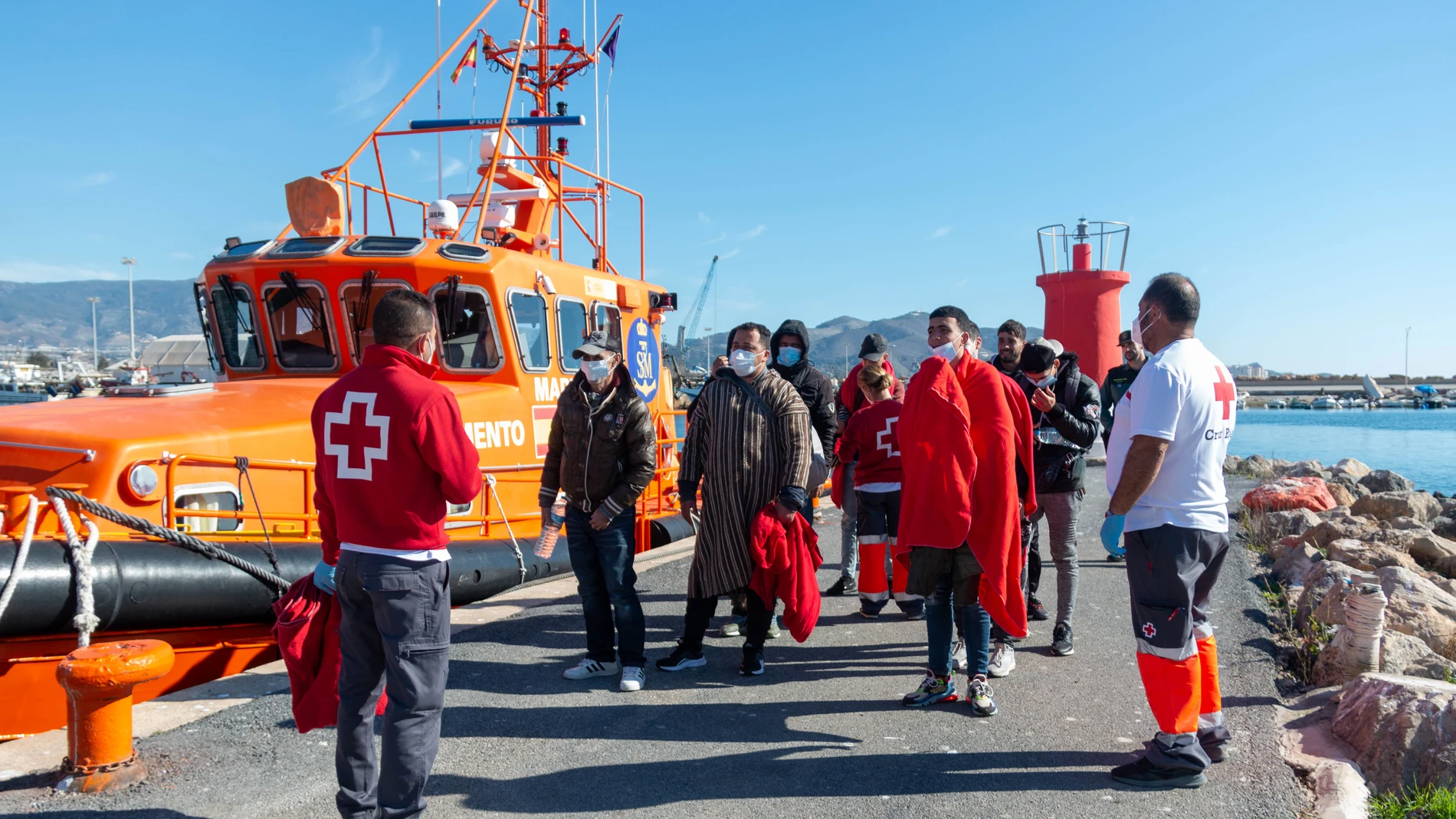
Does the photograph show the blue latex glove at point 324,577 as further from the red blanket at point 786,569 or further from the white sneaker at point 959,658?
the white sneaker at point 959,658

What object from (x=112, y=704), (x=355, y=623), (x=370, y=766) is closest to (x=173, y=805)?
(x=112, y=704)

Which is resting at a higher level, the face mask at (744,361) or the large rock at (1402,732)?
the face mask at (744,361)

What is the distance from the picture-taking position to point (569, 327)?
6.94m

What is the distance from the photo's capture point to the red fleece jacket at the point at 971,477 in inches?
150

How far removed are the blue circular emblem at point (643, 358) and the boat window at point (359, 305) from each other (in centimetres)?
204

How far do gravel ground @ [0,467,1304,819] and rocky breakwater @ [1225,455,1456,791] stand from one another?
33cm

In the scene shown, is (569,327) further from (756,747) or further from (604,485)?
(756,747)

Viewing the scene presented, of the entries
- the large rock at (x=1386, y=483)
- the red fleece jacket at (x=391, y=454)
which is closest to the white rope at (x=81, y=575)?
the red fleece jacket at (x=391, y=454)

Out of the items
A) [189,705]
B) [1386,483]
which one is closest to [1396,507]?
[1386,483]

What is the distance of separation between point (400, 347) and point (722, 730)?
6.66ft

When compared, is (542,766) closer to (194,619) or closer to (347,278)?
(194,619)

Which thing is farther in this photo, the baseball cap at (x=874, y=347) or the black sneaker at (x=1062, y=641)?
the baseball cap at (x=874, y=347)

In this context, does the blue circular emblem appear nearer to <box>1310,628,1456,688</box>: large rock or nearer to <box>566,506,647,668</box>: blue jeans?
<box>566,506,647,668</box>: blue jeans

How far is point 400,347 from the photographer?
9.04ft
